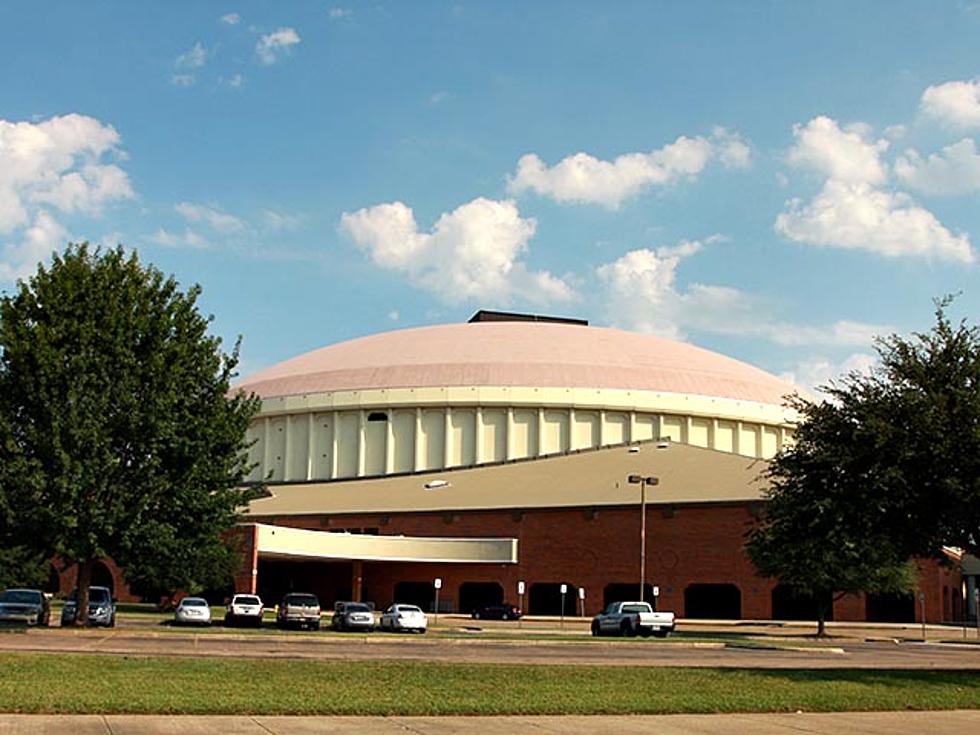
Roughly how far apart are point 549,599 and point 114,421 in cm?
3874

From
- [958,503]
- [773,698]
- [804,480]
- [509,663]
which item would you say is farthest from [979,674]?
[509,663]

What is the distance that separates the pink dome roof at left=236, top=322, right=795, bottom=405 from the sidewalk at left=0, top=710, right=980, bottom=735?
65263mm

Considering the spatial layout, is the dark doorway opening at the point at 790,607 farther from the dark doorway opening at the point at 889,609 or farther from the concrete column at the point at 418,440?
the concrete column at the point at 418,440

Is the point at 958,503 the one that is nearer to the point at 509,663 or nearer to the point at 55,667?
the point at 509,663

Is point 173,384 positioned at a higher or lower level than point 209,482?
higher

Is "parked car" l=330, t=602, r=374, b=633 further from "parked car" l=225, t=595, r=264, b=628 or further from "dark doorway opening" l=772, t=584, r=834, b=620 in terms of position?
"dark doorway opening" l=772, t=584, r=834, b=620

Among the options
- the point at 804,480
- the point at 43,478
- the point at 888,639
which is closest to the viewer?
the point at 804,480

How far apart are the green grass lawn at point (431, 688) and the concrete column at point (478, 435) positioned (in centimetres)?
5852

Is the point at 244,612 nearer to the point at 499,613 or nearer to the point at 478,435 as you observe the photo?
the point at 499,613

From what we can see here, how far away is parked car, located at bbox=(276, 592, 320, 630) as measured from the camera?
43.8m

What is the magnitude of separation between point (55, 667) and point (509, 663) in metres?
8.98

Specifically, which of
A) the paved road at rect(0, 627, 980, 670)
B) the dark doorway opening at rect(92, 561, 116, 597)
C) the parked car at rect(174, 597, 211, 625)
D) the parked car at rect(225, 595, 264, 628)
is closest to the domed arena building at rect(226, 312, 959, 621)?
the dark doorway opening at rect(92, 561, 116, 597)

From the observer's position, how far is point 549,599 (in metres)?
68.8

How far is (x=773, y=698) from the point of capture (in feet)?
68.4
